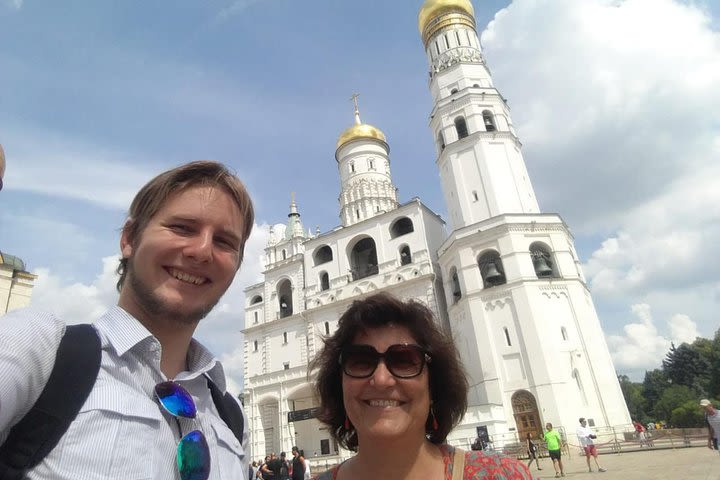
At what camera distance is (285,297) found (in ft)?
119

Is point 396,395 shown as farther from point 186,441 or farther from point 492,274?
point 492,274

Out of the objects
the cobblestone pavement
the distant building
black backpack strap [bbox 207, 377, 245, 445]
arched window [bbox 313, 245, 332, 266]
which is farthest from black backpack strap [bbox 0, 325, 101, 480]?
arched window [bbox 313, 245, 332, 266]

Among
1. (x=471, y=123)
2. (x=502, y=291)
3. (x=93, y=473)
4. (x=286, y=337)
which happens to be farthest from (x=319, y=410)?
(x=286, y=337)

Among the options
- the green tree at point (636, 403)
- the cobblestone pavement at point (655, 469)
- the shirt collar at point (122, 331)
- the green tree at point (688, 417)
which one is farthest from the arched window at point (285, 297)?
the green tree at point (636, 403)

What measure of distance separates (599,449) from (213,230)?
22.3m

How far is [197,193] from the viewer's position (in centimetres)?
201

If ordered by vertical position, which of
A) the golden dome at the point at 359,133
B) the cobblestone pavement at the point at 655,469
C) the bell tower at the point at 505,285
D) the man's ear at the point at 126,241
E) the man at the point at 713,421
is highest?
the golden dome at the point at 359,133

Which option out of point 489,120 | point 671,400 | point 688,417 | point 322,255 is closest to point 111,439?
point 489,120

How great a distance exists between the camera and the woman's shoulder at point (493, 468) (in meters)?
1.99

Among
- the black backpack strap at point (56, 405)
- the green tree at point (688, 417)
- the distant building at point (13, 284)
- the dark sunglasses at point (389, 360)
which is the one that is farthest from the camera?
the green tree at point (688, 417)

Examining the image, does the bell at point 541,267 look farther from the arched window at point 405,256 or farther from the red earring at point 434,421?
the red earring at point 434,421

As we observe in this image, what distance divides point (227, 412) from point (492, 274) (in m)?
23.2

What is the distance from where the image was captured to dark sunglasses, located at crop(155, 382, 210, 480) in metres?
1.51

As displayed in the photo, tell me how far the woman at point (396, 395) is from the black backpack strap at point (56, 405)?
1.33 meters
